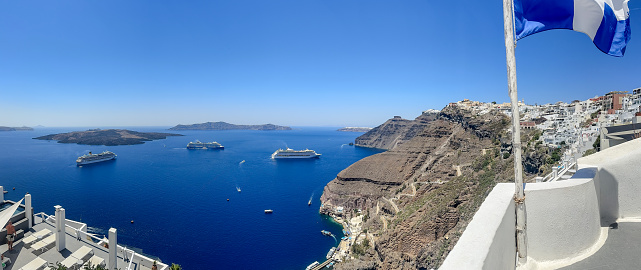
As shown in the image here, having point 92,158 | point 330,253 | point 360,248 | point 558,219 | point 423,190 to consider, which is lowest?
point 330,253

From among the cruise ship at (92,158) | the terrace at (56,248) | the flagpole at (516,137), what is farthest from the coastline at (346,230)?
the cruise ship at (92,158)

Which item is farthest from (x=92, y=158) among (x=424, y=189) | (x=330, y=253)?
(x=424, y=189)

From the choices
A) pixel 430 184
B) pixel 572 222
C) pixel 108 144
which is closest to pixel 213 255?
pixel 430 184

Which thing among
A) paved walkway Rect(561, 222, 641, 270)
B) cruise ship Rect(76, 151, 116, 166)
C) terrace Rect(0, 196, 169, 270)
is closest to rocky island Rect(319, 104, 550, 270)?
terrace Rect(0, 196, 169, 270)

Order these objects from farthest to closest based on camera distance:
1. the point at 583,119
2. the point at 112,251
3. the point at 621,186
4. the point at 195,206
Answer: the point at 195,206 < the point at 583,119 < the point at 112,251 < the point at 621,186

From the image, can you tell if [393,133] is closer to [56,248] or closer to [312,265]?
[312,265]

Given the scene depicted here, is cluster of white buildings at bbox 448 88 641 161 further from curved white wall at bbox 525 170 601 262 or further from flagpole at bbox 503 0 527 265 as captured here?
flagpole at bbox 503 0 527 265
